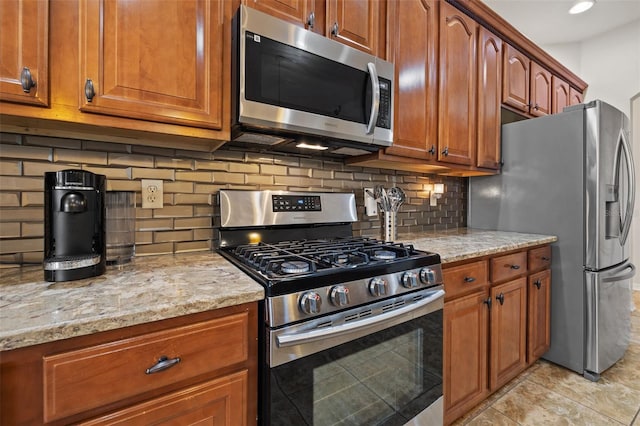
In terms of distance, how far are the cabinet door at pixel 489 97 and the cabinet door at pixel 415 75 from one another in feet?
1.72

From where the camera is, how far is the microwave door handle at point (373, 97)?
4.79 ft

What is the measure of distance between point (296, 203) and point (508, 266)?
128 cm

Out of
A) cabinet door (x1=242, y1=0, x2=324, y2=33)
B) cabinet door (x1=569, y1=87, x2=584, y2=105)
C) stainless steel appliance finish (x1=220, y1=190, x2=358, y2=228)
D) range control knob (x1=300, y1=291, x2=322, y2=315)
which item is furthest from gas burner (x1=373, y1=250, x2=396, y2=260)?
cabinet door (x1=569, y1=87, x2=584, y2=105)

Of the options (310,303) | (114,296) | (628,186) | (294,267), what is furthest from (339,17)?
(628,186)

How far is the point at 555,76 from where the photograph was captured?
2971mm

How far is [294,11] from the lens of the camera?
4.42 feet

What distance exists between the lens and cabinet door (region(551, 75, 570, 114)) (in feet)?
9.68

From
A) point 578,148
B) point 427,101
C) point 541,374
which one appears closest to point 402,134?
point 427,101

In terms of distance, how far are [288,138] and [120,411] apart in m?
1.10

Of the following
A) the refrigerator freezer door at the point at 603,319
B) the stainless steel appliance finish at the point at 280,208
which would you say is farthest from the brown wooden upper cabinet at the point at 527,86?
the stainless steel appliance finish at the point at 280,208

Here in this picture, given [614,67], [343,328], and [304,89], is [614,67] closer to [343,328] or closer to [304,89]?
[304,89]

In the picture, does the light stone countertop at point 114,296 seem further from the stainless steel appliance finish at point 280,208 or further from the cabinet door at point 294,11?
the cabinet door at point 294,11

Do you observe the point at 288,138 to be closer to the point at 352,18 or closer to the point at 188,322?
the point at 352,18

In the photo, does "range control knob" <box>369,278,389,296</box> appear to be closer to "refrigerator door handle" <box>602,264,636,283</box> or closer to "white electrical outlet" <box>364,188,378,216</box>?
"white electrical outlet" <box>364,188,378,216</box>
